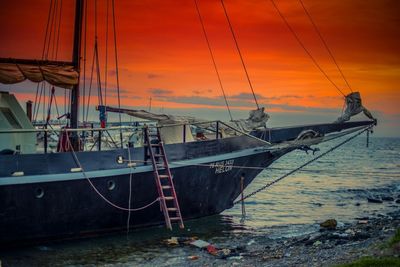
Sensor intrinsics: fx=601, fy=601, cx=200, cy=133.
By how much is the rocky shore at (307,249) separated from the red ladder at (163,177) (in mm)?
1837

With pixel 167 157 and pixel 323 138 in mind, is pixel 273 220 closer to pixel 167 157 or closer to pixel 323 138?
pixel 323 138

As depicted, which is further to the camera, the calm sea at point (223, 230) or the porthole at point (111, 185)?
the porthole at point (111, 185)

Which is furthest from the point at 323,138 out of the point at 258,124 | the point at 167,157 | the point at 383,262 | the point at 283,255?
the point at 383,262

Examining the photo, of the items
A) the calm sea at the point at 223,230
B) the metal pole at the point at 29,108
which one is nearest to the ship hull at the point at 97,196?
the calm sea at the point at 223,230

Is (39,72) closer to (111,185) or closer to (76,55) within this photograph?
(76,55)

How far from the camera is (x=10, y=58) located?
66.0 ft

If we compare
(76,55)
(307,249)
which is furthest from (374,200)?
(76,55)

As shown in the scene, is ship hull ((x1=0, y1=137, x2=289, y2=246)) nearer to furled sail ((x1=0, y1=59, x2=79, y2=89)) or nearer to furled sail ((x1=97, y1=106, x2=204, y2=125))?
furled sail ((x1=97, y1=106, x2=204, y2=125))

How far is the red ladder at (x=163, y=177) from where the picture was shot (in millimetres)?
19422

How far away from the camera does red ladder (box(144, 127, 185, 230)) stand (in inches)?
765

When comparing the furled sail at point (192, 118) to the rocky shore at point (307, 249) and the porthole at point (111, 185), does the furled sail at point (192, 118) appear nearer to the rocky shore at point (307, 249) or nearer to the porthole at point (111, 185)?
the porthole at point (111, 185)

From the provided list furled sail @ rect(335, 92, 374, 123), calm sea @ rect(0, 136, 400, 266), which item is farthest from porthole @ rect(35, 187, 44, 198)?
furled sail @ rect(335, 92, 374, 123)

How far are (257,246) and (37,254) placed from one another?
6.64m

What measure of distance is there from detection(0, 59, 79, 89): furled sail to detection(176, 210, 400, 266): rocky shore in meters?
7.71
